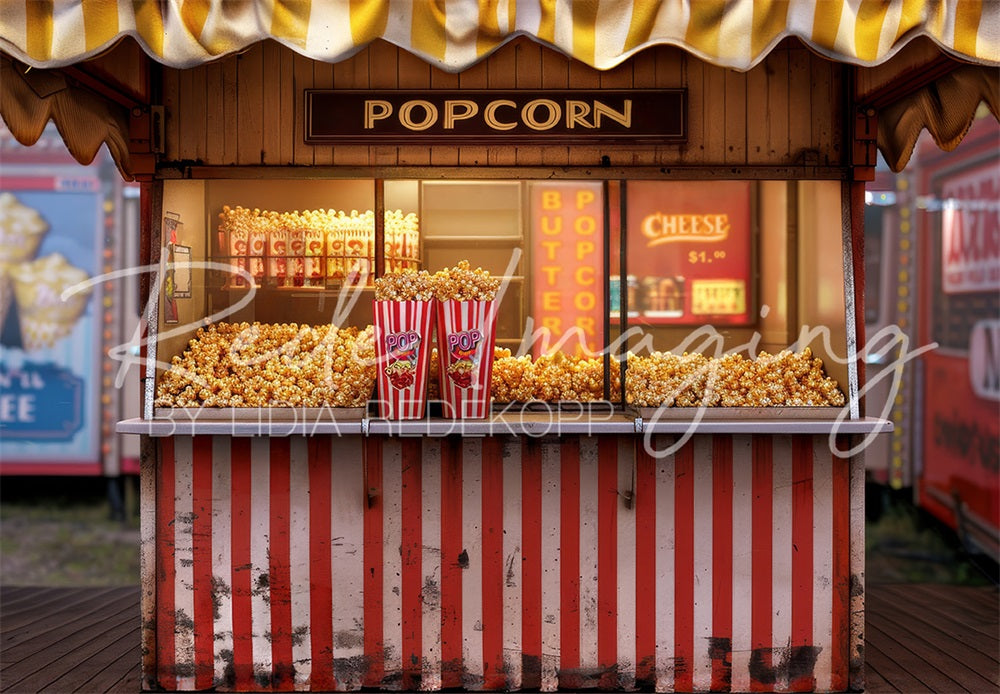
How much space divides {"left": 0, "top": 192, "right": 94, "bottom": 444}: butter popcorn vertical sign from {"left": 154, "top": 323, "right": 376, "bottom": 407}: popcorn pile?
4751 mm

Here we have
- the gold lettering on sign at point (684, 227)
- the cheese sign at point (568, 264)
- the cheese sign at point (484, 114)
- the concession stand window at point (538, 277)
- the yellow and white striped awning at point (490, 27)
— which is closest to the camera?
the yellow and white striped awning at point (490, 27)

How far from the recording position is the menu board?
5117mm

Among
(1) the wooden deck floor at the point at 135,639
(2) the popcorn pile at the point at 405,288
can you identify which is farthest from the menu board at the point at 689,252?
(1) the wooden deck floor at the point at 135,639

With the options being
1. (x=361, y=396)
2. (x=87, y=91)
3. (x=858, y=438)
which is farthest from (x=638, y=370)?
(x=87, y=91)

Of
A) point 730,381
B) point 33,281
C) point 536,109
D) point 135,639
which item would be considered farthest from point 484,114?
point 33,281

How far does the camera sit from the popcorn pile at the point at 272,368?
482 centimetres

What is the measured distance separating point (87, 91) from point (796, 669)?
468 centimetres

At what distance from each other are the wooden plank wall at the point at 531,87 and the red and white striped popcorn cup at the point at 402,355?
87cm

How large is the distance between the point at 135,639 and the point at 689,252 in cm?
413

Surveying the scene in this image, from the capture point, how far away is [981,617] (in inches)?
254

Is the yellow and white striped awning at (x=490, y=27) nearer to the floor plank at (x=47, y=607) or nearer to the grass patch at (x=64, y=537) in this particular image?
the floor plank at (x=47, y=607)

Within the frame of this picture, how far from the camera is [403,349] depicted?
466cm

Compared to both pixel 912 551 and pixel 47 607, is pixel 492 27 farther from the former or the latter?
pixel 912 551

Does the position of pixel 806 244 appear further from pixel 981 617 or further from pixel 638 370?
pixel 981 617
